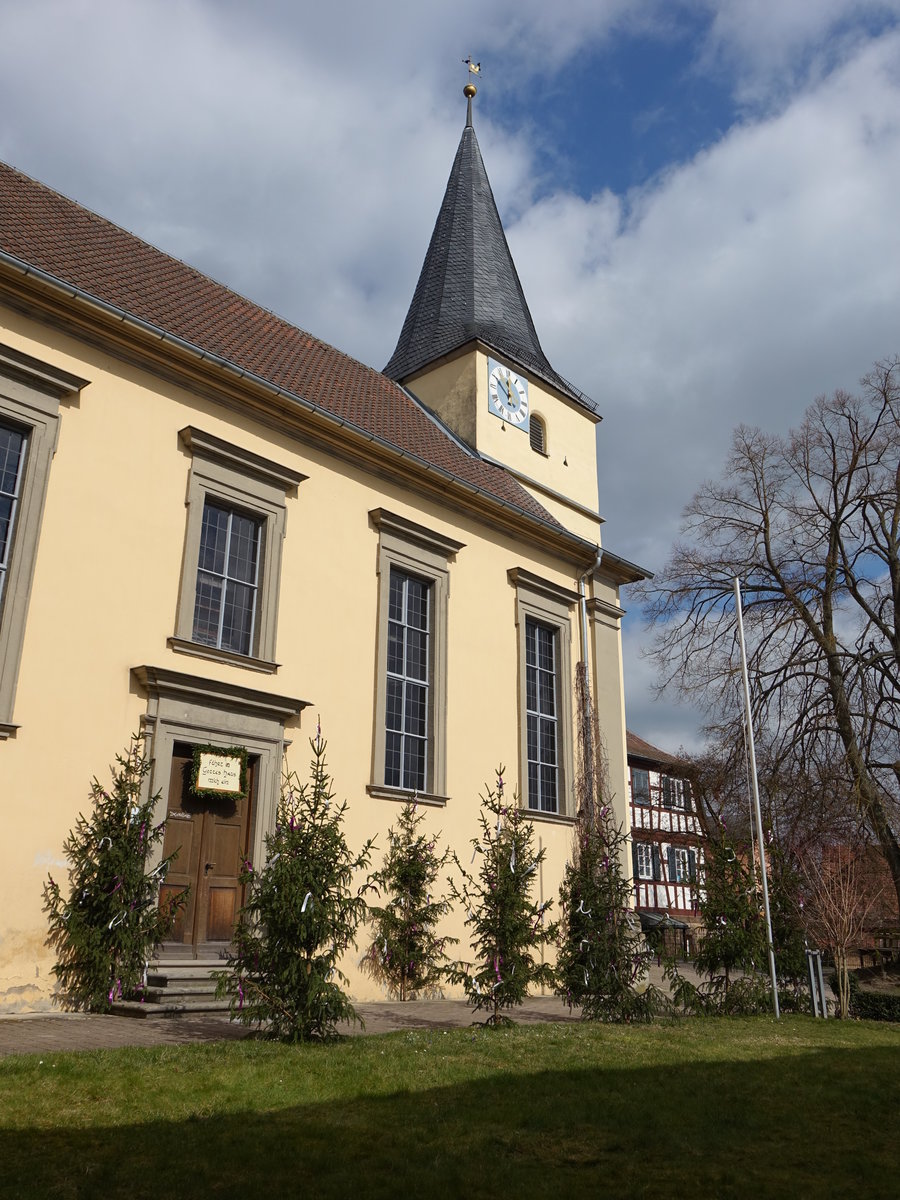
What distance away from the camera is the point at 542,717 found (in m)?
17.6

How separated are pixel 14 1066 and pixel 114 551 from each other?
6.40 m

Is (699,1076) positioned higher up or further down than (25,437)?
further down

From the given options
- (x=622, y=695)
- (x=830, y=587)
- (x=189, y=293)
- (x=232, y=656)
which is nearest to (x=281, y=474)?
(x=232, y=656)

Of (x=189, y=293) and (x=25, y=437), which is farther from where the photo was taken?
(x=189, y=293)

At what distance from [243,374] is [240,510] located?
178 cm

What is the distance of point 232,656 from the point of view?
41.1ft

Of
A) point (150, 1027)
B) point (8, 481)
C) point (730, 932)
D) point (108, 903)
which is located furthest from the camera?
point (730, 932)

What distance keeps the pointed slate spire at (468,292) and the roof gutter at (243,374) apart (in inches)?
225

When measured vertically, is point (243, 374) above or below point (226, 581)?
above

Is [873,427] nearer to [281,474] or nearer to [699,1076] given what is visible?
[281,474]

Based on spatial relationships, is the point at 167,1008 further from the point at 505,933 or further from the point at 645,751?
the point at 645,751

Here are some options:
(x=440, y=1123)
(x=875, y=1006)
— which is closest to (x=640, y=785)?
(x=875, y=1006)

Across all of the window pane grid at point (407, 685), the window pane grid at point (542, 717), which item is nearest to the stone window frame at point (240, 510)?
the window pane grid at point (407, 685)

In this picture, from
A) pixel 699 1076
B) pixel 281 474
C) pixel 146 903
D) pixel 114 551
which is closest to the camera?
pixel 699 1076
